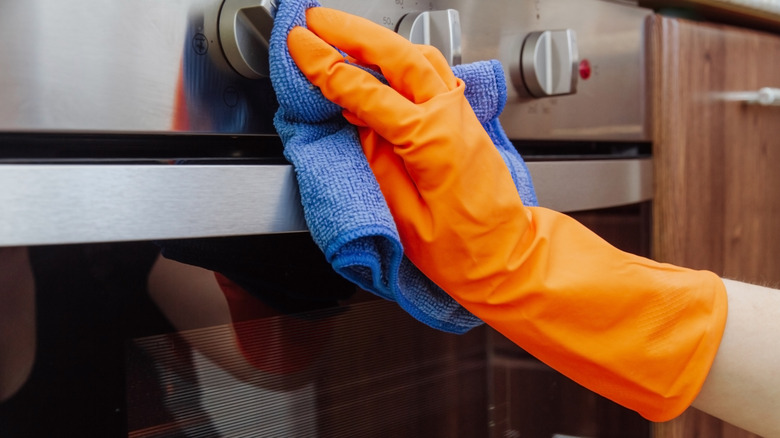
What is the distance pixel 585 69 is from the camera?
0.65m

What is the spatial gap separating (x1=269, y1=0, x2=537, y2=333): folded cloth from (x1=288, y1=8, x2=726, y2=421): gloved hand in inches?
0.4

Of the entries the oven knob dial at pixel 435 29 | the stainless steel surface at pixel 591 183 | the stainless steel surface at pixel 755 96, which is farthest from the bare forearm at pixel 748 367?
the stainless steel surface at pixel 755 96

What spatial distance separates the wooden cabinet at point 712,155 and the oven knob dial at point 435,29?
1.20 feet

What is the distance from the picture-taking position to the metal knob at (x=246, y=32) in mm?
347

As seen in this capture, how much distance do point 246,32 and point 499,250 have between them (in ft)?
0.62

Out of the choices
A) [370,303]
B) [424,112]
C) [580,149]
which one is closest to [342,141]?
[424,112]

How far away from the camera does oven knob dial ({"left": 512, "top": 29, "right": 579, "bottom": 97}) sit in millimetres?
560

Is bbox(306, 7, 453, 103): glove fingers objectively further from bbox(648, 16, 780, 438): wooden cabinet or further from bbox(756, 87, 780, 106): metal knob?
bbox(756, 87, 780, 106): metal knob

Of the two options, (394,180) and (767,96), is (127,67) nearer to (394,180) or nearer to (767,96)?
(394,180)

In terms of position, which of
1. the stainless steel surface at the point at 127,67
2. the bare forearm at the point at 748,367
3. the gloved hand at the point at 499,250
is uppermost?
the stainless steel surface at the point at 127,67

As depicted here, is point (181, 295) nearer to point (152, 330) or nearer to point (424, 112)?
point (152, 330)

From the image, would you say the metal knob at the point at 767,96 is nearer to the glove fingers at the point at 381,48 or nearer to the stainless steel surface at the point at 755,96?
the stainless steel surface at the point at 755,96

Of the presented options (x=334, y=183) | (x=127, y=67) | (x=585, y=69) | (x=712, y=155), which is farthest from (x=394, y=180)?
(x=712, y=155)

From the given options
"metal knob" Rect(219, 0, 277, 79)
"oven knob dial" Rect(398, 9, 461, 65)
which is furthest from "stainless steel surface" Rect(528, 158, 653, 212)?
"metal knob" Rect(219, 0, 277, 79)
